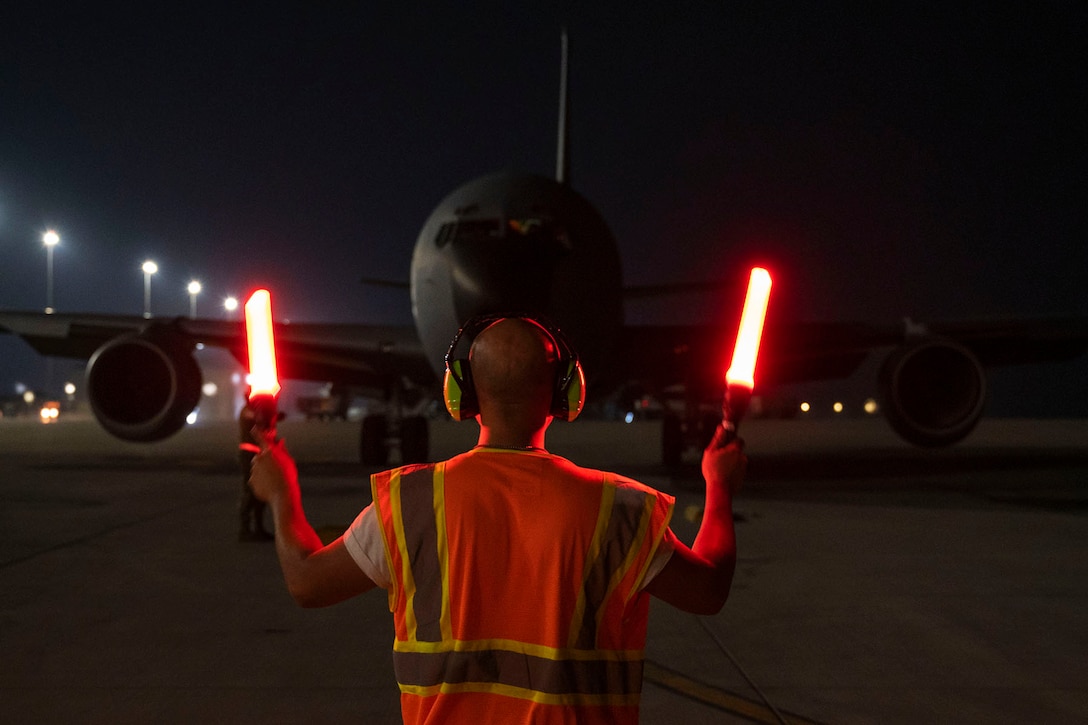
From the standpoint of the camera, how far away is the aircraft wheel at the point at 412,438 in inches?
561

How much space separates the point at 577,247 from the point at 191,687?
271 inches

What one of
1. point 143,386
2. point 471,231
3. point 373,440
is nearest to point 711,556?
point 471,231

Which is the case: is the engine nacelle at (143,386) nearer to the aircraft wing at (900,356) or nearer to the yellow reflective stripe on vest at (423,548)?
the aircraft wing at (900,356)

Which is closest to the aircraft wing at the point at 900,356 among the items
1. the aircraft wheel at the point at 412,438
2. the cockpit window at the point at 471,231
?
the aircraft wheel at the point at 412,438

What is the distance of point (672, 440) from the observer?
14805mm

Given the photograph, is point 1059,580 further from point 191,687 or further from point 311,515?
point 311,515

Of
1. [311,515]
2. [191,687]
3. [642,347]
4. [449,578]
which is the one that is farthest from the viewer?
[642,347]

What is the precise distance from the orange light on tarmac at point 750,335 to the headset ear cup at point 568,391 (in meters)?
0.41

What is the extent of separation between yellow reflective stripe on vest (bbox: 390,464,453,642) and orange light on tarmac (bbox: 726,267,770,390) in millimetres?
613

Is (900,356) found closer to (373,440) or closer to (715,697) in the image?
(373,440)

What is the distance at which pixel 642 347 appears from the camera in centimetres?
1330

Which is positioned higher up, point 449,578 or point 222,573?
point 449,578

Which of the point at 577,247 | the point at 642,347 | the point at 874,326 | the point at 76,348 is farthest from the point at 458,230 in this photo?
the point at 76,348

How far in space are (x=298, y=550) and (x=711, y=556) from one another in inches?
34.5
